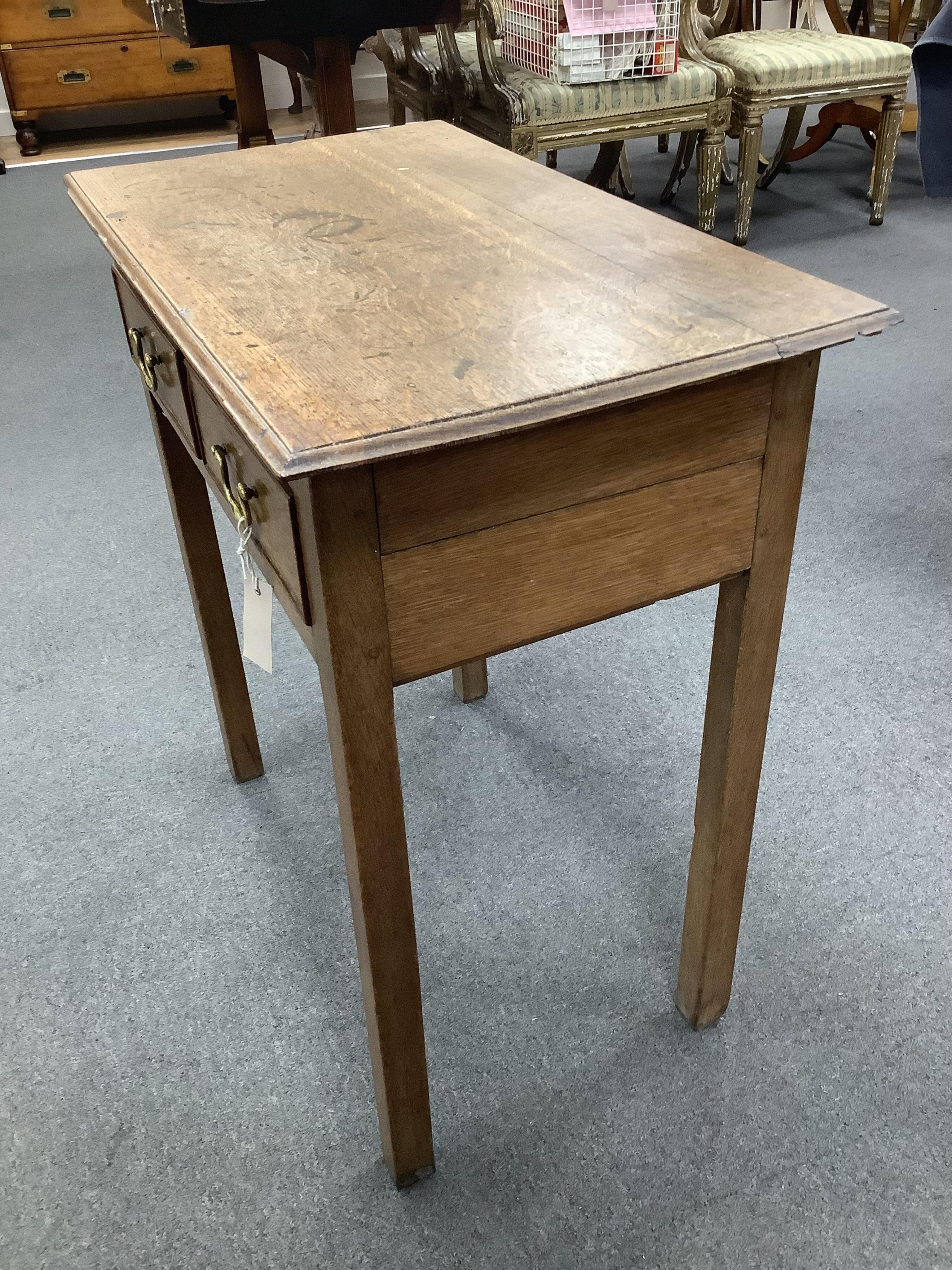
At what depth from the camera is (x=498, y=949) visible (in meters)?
1.30

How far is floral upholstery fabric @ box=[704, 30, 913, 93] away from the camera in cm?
315

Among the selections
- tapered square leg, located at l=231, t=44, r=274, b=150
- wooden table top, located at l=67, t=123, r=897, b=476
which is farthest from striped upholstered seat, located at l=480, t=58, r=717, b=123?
wooden table top, located at l=67, t=123, r=897, b=476

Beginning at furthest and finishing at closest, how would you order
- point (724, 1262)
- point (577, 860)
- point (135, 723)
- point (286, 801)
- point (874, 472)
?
point (874, 472) → point (135, 723) → point (286, 801) → point (577, 860) → point (724, 1262)

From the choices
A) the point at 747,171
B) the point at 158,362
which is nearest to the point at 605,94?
the point at 747,171

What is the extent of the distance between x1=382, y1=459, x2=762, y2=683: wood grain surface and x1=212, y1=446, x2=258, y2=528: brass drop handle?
0.17 m

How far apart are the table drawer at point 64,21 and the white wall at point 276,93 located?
45 cm

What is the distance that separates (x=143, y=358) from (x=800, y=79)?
2805mm

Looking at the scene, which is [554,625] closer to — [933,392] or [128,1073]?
[128,1073]

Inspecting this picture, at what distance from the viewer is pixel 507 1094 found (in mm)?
1140

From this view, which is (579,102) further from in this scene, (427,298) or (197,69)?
(197,69)

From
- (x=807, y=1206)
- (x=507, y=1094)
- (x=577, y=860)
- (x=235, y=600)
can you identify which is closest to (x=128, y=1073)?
(x=507, y=1094)

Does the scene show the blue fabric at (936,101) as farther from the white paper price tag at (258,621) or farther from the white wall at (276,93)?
the white wall at (276,93)

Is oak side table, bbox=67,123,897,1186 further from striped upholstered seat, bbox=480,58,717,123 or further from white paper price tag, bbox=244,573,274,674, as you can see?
striped upholstered seat, bbox=480,58,717,123

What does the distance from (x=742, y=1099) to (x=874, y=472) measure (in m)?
1.50
